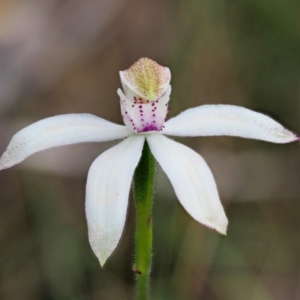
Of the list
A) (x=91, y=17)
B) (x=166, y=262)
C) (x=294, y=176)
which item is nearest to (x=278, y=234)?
(x=294, y=176)

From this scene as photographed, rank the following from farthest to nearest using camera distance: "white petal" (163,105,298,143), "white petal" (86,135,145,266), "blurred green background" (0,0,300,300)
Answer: "blurred green background" (0,0,300,300) < "white petal" (163,105,298,143) < "white petal" (86,135,145,266)

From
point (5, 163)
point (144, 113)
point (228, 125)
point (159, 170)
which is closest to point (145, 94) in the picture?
point (144, 113)

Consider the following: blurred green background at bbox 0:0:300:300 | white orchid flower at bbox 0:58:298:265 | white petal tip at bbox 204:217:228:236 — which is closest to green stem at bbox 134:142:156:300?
white orchid flower at bbox 0:58:298:265

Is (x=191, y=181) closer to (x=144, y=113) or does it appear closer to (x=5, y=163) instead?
(x=144, y=113)

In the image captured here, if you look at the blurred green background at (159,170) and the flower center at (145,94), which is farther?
the blurred green background at (159,170)

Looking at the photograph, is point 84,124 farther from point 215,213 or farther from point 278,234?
point 278,234

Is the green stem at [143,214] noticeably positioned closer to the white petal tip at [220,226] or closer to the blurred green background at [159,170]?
the white petal tip at [220,226]

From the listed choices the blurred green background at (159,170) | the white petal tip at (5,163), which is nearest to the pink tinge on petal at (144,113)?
the white petal tip at (5,163)

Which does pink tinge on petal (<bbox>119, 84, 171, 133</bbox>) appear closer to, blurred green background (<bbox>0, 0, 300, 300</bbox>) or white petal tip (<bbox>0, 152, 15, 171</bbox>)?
white petal tip (<bbox>0, 152, 15, 171</bbox>)
